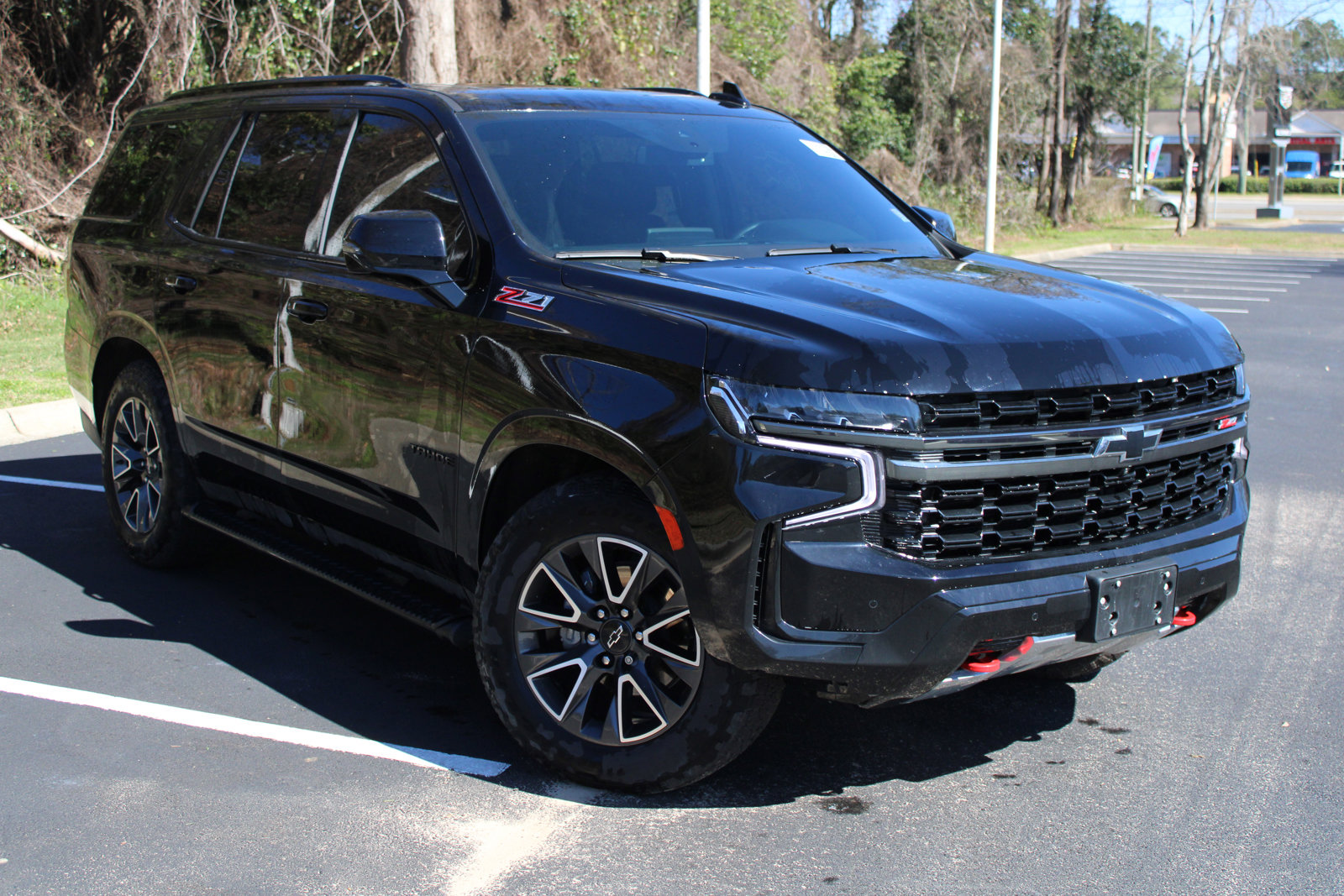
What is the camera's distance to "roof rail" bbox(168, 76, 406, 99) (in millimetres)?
4688

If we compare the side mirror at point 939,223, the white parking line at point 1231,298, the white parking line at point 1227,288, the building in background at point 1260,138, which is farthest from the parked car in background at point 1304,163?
the side mirror at point 939,223

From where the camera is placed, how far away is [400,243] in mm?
3852

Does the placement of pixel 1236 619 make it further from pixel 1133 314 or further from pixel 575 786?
pixel 575 786

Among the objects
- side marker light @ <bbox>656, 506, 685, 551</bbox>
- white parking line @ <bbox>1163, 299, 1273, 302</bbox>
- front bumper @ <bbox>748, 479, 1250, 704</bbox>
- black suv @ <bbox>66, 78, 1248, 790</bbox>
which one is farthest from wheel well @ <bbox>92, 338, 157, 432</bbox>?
white parking line @ <bbox>1163, 299, 1273, 302</bbox>

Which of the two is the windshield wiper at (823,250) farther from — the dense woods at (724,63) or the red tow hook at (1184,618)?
the dense woods at (724,63)

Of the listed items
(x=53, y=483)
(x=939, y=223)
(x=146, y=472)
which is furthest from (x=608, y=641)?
(x=53, y=483)

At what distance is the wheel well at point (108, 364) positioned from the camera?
5848mm

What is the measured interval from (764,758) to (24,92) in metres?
15.1

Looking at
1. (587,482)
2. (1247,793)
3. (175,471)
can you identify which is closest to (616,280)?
(587,482)

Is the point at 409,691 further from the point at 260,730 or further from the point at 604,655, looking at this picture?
the point at 604,655

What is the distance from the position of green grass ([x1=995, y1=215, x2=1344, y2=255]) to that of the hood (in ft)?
79.4

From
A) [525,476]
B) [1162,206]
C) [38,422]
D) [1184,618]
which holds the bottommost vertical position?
[38,422]

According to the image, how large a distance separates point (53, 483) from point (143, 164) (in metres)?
2.54

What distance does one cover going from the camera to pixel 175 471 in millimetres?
5512
